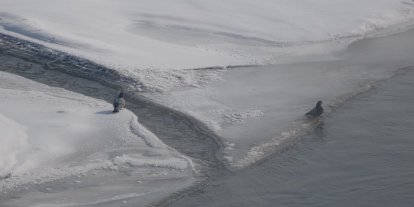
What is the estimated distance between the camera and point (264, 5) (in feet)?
93.5

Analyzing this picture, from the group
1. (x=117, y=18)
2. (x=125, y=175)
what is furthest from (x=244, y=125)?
(x=117, y=18)

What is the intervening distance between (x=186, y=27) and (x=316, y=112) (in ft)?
30.3

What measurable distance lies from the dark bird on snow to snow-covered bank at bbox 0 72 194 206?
4087 millimetres

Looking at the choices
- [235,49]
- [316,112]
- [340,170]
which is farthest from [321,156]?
[235,49]

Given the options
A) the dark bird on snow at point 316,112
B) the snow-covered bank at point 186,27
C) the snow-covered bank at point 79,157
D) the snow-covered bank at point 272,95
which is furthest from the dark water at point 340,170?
the snow-covered bank at point 186,27

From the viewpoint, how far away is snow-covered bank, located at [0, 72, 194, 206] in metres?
12.8

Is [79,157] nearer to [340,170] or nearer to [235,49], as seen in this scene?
[340,170]

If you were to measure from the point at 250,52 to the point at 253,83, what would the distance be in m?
3.25

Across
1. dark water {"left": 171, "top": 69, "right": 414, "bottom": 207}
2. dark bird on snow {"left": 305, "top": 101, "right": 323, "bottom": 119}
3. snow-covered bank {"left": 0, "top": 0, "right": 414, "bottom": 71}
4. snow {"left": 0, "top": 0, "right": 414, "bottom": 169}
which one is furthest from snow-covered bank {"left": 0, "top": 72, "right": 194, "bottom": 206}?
snow-covered bank {"left": 0, "top": 0, "right": 414, "bottom": 71}

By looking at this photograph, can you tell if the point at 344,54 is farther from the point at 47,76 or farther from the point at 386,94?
the point at 47,76

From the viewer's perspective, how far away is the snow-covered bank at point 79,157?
12.8 m

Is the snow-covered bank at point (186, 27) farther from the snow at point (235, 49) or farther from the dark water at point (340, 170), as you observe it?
the dark water at point (340, 170)

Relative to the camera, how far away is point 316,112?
17.2 meters

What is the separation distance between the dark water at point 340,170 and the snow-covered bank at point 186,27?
628 cm
